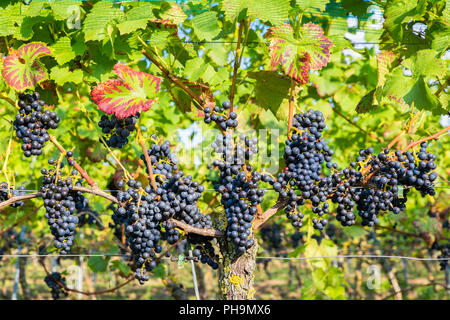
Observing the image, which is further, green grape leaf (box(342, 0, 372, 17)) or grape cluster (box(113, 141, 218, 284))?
green grape leaf (box(342, 0, 372, 17))

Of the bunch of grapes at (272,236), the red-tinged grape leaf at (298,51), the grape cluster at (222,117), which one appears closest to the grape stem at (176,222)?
the grape cluster at (222,117)

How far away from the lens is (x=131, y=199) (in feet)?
6.54

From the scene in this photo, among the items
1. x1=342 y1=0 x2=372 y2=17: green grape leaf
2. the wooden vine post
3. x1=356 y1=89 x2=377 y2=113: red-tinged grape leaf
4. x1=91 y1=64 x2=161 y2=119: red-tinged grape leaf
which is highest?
x1=342 y1=0 x2=372 y2=17: green grape leaf

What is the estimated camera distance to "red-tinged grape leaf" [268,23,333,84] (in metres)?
Result: 1.83

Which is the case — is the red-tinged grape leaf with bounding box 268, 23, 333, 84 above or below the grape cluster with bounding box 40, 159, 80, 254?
above

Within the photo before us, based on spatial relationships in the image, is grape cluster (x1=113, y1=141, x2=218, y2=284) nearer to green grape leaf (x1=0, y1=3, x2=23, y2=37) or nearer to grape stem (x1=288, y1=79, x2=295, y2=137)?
grape stem (x1=288, y1=79, x2=295, y2=137)

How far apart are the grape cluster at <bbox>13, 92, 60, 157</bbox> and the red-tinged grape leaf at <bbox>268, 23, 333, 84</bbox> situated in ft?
4.02

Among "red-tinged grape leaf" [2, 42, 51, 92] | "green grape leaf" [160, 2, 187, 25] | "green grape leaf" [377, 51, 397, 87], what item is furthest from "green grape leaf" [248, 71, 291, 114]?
"red-tinged grape leaf" [2, 42, 51, 92]

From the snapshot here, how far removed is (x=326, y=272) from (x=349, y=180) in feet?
6.79

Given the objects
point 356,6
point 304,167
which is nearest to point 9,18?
point 304,167

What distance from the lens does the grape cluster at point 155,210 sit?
1944 mm

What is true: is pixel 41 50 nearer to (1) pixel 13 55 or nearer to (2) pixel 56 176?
(1) pixel 13 55

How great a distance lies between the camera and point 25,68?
6.58ft
